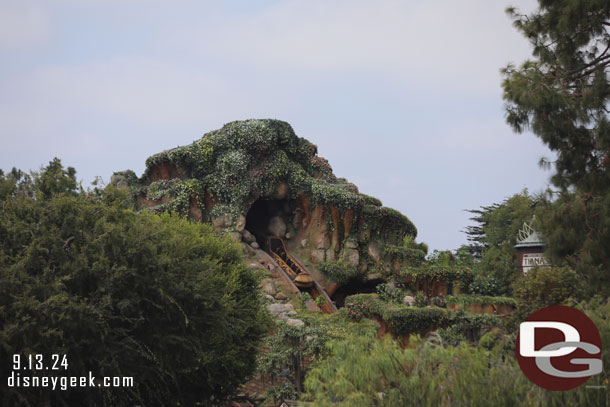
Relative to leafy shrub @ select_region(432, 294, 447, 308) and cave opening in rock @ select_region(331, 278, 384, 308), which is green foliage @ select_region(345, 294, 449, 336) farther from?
cave opening in rock @ select_region(331, 278, 384, 308)

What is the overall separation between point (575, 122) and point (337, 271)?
1938cm

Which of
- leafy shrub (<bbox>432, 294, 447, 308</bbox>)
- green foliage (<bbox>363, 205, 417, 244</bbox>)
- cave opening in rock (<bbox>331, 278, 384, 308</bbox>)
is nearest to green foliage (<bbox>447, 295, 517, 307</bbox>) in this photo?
leafy shrub (<bbox>432, 294, 447, 308</bbox>)

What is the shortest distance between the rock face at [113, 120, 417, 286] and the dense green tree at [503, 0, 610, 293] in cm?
1906

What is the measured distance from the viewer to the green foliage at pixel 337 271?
2850cm

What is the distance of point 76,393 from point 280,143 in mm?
22352

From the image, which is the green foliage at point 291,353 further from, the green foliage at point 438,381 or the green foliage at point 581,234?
the green foliage at point 438,381

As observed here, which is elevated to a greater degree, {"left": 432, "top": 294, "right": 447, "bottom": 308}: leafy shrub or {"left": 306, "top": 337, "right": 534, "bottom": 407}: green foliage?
{"left": 432, "top": 294, "right": 447, "bottom": 308}: leafy shrub

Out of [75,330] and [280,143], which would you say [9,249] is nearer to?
[75,330]

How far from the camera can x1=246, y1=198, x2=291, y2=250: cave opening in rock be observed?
31453 mm

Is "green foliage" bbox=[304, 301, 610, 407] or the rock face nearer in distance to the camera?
"green foliage" bbox=[304, 301, 610, 407]

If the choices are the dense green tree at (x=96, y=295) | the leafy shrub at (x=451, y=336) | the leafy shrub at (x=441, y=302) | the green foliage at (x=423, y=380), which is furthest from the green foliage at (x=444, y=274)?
the green foliage at (x=423, y=380)

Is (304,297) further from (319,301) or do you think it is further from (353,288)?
(353,288)

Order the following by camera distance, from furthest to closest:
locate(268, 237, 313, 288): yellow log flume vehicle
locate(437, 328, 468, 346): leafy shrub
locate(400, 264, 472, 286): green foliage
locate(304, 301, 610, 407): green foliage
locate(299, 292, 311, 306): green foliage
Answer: locate(268, 237, 313, 288): yellow log flume vehicle < locate(400, 264, 472, 286): green foliage < locate(299, 292, 311, 306): green foliage < locate(437, 328, 468, 346): leafy shrub < locate(304, 301, 610, 407): green foliage

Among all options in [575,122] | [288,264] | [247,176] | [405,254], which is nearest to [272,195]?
[247,176]
